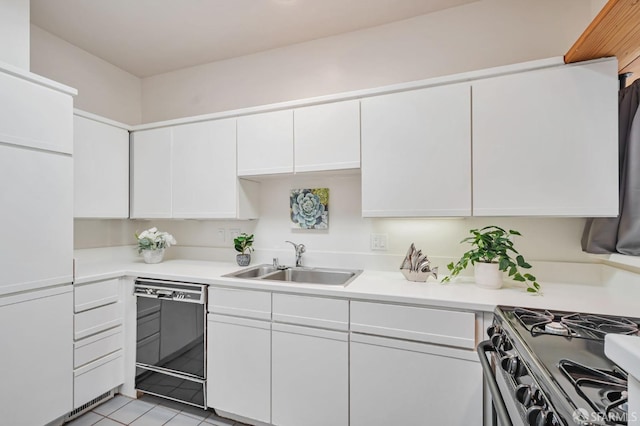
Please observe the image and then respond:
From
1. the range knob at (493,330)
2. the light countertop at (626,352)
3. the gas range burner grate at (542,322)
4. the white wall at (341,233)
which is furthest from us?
the white wall at (341,233)

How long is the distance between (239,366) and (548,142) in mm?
2157

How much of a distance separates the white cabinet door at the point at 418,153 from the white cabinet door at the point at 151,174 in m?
1.66

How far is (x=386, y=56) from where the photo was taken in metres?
2.15

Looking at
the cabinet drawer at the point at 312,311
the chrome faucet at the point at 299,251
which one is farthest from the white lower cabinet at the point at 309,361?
the chrome faucet at the point at 299,251

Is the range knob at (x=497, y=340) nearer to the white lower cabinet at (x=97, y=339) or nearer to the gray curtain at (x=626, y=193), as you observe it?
the gray curtain at (x=626, y=193)

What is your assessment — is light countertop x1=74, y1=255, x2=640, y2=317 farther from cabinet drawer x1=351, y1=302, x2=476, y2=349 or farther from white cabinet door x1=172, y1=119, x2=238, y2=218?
white cabinet door x1=172, y1=119, x2=238, y2=218

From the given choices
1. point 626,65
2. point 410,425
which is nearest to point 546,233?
point 626,65

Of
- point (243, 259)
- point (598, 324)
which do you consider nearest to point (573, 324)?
point (598, 324)

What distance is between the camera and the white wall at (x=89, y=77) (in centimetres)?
223

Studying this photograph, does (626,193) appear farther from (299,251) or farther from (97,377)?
(97,377)

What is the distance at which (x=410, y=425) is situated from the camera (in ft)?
4.76

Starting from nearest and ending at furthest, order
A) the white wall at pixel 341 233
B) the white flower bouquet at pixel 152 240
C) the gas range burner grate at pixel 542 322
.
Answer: the gas range burner grate at pixel 542 322, the white wall at pixel 341 233, the white flower bouquet at pixel 152 240

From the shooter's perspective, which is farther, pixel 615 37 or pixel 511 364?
pixel 615 37

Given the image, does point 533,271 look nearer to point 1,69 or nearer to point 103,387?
point 103,387
